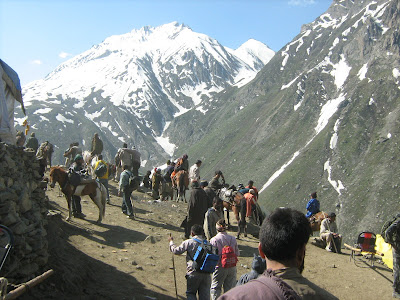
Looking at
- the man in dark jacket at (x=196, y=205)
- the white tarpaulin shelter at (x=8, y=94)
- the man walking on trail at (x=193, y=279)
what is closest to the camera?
the man walking on trail at (x=193, y=279)

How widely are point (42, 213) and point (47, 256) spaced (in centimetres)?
173

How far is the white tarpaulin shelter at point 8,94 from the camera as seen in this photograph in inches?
409

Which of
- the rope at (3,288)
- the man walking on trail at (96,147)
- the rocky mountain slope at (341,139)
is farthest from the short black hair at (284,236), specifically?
the rocky mountain slope at (341,139)

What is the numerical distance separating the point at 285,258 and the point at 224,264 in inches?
202

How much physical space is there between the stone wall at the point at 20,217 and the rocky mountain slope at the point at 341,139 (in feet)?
319

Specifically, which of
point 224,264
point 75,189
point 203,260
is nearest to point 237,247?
point 224,264

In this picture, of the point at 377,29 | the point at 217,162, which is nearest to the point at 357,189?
the point at 217,162

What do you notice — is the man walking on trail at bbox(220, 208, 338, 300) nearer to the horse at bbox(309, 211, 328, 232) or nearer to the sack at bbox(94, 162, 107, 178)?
the sack at bbox(94, 162, 107, 178)

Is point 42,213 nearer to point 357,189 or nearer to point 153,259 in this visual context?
point 153,259

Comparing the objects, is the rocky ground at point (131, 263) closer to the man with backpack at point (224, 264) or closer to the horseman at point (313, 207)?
the man with backpack at point (224, 264)

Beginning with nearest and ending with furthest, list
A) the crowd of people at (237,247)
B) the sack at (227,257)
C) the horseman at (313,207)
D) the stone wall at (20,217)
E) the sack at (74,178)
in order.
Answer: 1. the crowd of people at (237,247)
2. the stone wall at (20,217)
3. the sack at (227,257)
4. the sack at (74,178)
5. the horseman at (313,207)

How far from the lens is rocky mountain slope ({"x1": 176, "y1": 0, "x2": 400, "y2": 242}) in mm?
108875

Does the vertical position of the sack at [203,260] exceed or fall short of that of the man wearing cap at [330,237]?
it exceeds it

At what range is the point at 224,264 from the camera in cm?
802
